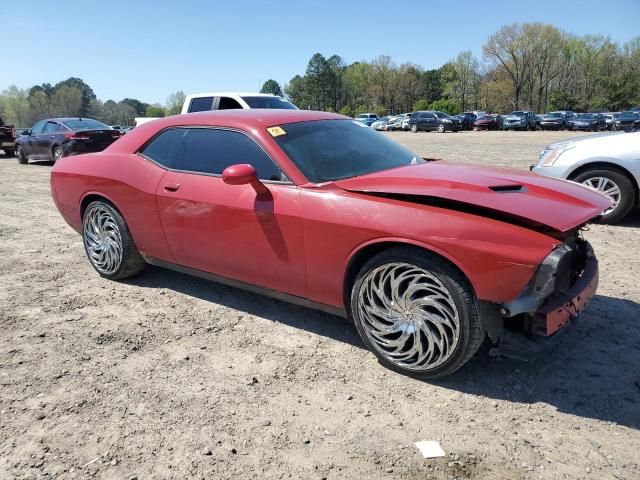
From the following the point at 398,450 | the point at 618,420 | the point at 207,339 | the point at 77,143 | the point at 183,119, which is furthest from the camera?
the point at 77,143

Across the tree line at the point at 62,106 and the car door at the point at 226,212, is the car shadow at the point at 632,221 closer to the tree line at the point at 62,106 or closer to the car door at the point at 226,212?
the car door at the point at 226,212

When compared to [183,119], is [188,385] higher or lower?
lower

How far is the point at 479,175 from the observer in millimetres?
3193

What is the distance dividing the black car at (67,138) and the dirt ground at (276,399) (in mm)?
10934

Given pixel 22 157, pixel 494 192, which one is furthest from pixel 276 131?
pixel 22 157

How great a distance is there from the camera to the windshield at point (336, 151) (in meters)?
3.33

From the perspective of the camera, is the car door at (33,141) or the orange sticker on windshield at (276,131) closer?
the orange sticker on windshield at (276,131)

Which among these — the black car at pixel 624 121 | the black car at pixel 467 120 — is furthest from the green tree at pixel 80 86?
the black car at pixel 624 121

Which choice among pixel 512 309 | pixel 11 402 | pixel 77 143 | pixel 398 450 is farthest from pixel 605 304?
pixel 77 143

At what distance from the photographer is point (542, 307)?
261cm

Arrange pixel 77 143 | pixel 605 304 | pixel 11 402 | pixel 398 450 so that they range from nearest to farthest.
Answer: pixel 398 450, pixel 11 402, pixel 605 304, pixel 77 143

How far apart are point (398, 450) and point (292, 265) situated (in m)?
1.31

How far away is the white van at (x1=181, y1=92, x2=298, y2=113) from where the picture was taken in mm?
10734

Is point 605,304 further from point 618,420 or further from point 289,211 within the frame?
point 289,211
